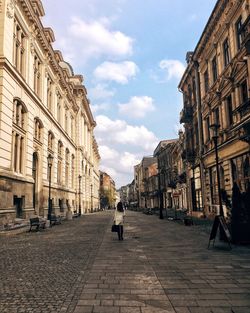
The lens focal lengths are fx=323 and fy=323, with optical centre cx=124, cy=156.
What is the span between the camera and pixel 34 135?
26906 millimetres

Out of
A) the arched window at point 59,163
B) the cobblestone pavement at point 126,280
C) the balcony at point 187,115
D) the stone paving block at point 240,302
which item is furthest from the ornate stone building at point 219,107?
the arched window at point 59,163

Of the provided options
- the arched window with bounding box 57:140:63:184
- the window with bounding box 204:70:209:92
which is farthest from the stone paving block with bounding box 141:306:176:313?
the arched window with bounding box 57:140:63:184

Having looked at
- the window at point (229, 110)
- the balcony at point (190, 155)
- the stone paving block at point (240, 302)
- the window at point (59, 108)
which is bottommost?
the stone paving block at point (240, 302)

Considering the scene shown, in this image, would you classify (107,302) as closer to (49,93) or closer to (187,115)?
(187,115)

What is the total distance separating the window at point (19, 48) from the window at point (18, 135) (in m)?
2.75

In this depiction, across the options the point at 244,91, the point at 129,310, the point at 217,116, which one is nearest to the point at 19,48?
the point at 217,116

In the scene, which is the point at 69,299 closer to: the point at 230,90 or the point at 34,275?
the point at 34,275

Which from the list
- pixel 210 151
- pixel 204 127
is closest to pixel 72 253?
pixel 210 151

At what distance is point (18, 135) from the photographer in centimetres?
2248

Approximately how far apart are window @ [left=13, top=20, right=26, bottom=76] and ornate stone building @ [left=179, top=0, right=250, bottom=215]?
45.9 ft

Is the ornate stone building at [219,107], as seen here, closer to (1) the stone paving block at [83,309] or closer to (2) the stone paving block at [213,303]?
(2) the stone paving block at [213,303]

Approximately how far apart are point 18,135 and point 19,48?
633 cm

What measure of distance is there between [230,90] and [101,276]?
1722 centimetres

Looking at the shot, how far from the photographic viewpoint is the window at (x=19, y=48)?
22.2 m
